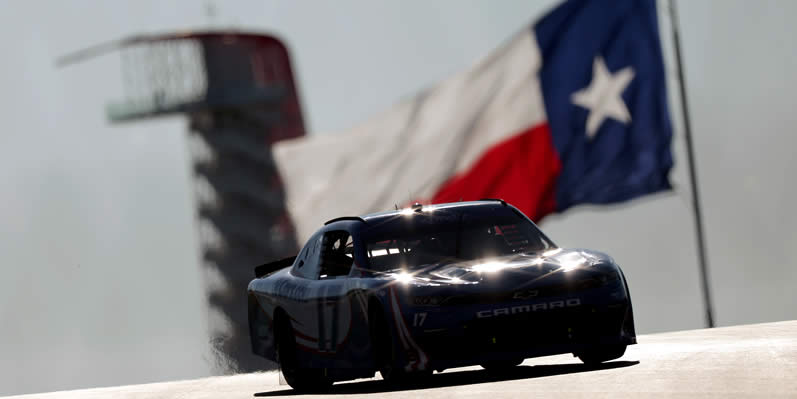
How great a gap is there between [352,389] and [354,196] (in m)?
18.6

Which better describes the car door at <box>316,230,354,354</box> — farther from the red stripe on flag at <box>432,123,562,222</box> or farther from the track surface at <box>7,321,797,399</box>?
the red stripe on flag at <box>432,123,562,222</box>

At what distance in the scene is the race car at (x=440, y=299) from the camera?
10547 mm

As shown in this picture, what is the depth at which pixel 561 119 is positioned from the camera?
2681 centimetres

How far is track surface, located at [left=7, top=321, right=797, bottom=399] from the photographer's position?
30.7 ft

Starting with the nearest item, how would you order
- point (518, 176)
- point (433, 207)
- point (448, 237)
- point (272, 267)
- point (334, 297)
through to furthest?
1. point (334, 297)
2. point (448, 237)
3. point (433, 207)
4. point (272, 267)
5. point (518, 176)

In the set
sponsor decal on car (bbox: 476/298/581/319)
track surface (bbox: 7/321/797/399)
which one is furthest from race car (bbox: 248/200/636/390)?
track surface (bbox: 7/321/797/399)

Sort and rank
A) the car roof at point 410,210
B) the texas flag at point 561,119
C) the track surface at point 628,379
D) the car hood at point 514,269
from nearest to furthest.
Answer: the track surface at point 628,379 → the car hood at point 514,269 → the car roof at point 410,210 → the texas flag at point 561,119

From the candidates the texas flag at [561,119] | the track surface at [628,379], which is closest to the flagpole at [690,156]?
the texas flag at [561,119]

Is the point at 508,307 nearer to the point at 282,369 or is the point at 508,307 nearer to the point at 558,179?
the point at 282,369

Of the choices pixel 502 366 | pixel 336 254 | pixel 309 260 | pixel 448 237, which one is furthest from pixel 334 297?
pixel 502 366

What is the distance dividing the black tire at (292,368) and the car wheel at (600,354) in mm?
1899

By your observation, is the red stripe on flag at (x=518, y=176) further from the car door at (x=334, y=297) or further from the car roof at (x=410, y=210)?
the car door at (x=334, y=297)

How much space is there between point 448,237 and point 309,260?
4.41 ft

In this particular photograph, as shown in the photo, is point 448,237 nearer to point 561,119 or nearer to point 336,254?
point 336,254
